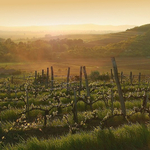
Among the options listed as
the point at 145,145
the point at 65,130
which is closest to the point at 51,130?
the point at 65,130

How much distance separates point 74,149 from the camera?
5.59 meters

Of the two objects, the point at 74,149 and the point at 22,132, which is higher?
the point at 74,149

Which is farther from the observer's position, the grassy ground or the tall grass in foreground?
the grassy ground

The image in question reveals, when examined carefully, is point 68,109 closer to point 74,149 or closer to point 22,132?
point 22,132

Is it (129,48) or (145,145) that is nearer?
(145,145)

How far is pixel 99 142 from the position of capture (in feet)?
18.7

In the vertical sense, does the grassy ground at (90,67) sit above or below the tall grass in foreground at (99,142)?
below

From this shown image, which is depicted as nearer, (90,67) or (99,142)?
(99,142)

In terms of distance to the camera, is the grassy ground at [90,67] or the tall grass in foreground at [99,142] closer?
the tall grass in foreground at [99,142]

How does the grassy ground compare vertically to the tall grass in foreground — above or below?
below

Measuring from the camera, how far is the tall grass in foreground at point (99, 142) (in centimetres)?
560

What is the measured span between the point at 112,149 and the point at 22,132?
3.87m

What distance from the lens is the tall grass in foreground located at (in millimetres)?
5598

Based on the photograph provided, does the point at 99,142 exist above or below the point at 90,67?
above
